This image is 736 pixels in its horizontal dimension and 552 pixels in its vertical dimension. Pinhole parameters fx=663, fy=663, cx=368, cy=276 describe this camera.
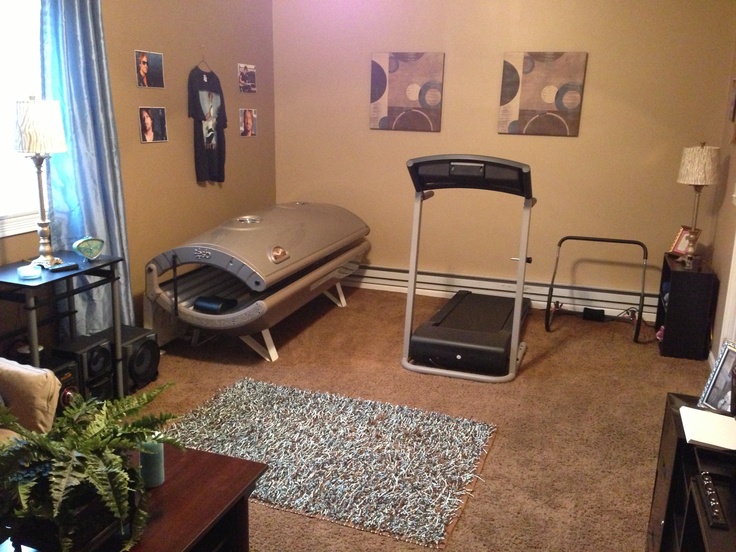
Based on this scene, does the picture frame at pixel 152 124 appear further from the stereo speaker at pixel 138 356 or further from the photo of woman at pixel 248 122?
the stereo speaker at pixel 138 356

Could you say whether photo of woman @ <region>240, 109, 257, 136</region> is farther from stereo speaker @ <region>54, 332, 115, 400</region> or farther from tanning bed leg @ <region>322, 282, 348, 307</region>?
stereo speaker @ <region>54, 332, 115, 400</region>

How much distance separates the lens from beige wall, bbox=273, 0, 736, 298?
4.46 metres

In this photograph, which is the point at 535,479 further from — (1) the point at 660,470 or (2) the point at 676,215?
(2) the point at 676,215

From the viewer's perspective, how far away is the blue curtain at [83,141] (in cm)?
312

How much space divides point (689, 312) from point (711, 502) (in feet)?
8.87

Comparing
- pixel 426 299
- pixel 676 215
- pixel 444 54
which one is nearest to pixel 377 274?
pixel 426 299

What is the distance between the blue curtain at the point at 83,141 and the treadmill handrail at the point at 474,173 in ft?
5.15

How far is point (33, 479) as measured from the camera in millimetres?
1453

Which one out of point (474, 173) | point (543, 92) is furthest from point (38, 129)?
point (543, 92)

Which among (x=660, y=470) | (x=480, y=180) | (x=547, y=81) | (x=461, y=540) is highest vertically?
(x=547, y=81)

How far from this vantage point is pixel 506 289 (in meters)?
5.06

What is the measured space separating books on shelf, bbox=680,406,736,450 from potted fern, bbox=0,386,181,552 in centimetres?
144

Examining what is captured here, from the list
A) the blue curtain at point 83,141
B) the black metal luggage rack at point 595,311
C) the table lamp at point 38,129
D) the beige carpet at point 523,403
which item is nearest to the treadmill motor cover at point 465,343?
the beige carpet at point 523,403

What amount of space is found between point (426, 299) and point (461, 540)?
294 cm
